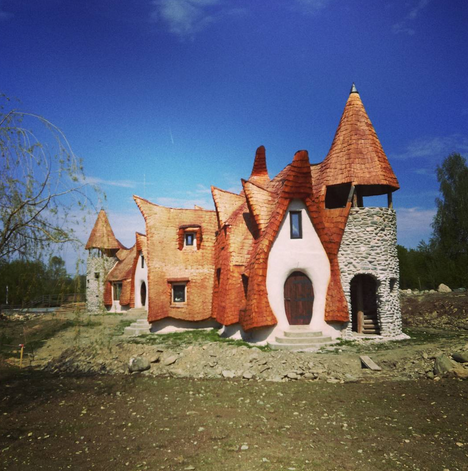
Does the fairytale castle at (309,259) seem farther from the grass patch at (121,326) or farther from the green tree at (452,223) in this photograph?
the green tree at (452,223)

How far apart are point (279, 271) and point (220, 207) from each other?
240 inches

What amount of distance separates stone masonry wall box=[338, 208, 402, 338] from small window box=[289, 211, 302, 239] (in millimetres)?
2006

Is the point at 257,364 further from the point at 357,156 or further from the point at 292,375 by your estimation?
the point at 357,156

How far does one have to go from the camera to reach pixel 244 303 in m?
14.8

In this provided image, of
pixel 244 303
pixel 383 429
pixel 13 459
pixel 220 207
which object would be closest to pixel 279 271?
pixel 244 303

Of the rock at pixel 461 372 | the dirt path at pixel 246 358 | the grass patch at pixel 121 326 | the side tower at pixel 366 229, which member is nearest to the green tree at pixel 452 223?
the dirt path at pixel 246 358

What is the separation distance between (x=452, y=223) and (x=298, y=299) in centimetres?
2802

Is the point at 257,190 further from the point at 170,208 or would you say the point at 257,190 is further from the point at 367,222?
Answer: the point at 170,208

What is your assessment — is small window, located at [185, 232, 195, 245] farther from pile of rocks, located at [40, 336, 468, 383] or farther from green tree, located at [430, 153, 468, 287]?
green tree, located at [430, 153, 468, 287]

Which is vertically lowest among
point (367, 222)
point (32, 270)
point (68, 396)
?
point (68, 396)

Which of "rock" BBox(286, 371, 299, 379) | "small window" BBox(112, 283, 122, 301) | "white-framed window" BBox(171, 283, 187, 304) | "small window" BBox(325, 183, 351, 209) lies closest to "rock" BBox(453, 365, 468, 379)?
"rock" BBox(286, 371, 299, 379)

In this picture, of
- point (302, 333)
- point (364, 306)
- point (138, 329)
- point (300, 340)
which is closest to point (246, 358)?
point (300, 340)

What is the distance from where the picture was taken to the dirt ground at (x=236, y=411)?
535 centimetres

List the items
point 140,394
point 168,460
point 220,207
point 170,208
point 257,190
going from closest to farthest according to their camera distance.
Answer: point 168,460 → point 140,394 → point 257,190 → point 220,207 → point 170,208
